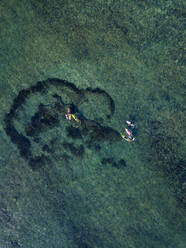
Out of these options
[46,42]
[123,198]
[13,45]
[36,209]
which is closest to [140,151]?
[123,198]

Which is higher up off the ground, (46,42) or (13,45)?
(46,42)

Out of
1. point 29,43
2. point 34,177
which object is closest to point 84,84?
point 29,43

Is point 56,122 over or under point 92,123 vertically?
under

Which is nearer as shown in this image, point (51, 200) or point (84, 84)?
point (84, 84)

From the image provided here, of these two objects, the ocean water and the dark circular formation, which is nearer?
the ocean water

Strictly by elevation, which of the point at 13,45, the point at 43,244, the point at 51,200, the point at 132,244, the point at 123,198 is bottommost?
the point at 43,244

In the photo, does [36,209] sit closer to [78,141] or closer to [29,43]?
[78,141]

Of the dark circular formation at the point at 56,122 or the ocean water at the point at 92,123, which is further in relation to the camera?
the dark circular formation at the point at 56,122
